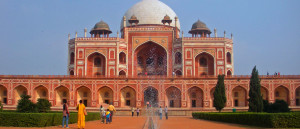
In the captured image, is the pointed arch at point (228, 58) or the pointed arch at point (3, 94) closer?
the pointed arch at point (3, 94)

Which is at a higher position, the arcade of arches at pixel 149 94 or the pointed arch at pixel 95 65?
the pointed arch at pixel 95 65

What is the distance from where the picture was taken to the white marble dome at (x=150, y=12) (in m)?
38.5

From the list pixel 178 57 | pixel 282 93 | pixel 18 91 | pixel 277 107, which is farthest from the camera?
pixel 178 57

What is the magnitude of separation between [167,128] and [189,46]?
73.8ft

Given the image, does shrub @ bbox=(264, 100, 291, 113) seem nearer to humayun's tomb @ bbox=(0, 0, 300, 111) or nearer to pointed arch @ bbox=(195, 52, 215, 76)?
humayun's tomb @ bbox=(0, 0, 300, 111)

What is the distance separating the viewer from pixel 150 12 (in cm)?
3884

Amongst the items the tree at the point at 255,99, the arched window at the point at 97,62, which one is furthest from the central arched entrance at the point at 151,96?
the tree at the point at 255,99

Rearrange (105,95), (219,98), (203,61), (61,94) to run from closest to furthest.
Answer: (219,98) < (61,94) < (105,95) < (203,61)

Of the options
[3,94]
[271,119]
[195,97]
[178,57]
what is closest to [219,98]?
[195,97]

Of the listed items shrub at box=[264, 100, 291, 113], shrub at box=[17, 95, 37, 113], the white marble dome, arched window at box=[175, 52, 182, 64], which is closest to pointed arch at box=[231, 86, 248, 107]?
arched window at box=[175, 52, 182, 64]

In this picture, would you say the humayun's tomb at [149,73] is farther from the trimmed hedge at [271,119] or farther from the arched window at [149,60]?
the trimmed hedge at [271,119]

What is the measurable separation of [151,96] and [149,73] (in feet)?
20.0

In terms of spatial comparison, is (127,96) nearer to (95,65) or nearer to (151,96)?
(151,96)

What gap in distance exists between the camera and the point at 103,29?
3544 cm
